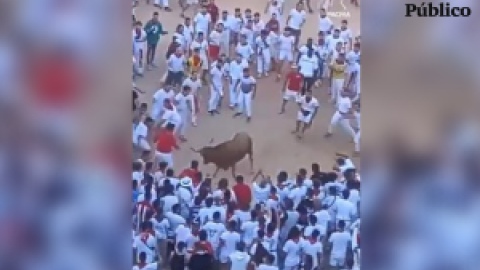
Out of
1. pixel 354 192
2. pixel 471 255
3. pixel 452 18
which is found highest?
pixel 452 18

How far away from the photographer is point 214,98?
2938 mm

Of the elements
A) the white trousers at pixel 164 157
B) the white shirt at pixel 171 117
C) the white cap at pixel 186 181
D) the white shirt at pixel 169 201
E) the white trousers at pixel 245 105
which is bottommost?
the white shirt at pixel 169 201

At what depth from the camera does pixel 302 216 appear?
291 cm

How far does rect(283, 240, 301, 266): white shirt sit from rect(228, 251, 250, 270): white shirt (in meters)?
0.11

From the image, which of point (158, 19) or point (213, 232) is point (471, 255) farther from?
point (158, 19)

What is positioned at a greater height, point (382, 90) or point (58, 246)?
point (382, 90)

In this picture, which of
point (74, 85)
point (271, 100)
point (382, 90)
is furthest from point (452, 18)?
point (74, 85)

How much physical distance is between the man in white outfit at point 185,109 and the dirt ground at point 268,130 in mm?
19

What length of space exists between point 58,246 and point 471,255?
1117mm

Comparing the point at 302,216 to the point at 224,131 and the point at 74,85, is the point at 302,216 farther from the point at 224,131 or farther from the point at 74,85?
the point at 74,85

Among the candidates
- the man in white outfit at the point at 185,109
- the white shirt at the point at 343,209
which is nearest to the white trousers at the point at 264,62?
the man in white outfit at the point at 185,109

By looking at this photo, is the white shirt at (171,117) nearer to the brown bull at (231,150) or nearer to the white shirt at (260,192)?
the brown bull at (231,150)

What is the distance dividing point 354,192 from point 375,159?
4.2 inches

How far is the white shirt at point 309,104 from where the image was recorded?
9.36ft
